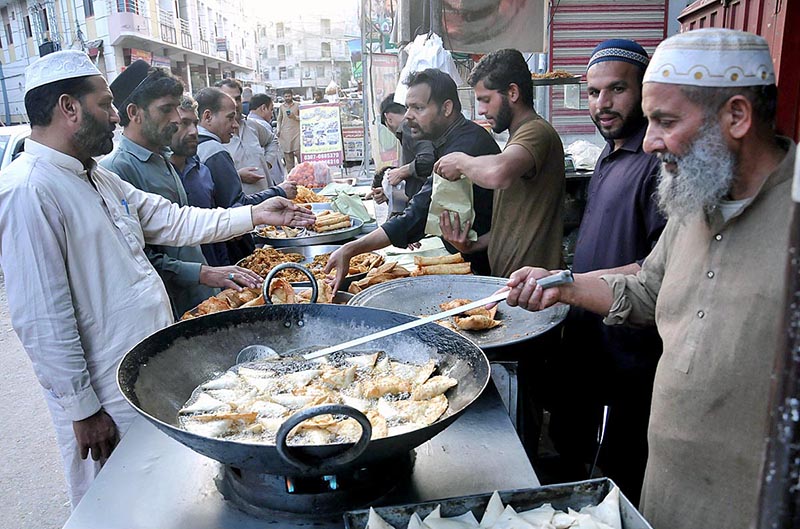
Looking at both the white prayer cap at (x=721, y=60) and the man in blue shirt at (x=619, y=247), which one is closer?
the white prayer cap at (x=721, y=60)

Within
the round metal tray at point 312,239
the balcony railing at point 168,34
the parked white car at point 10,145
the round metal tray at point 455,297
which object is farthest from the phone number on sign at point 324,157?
the balcony railing at point 168,34

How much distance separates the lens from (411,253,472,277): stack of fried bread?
10.4 ft

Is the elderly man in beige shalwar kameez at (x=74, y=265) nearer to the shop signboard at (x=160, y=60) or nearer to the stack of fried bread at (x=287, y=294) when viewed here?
the stack of fried bread at (x=287, y=294)

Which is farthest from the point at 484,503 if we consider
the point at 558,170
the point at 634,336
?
the point at 558,170

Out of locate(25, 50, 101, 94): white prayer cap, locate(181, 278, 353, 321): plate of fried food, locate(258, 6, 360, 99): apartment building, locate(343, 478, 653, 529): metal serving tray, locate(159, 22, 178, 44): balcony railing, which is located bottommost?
locate(343, 478, 653, 529): metal serving tray

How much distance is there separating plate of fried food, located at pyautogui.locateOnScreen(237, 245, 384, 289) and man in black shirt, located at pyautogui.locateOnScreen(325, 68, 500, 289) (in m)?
0.17

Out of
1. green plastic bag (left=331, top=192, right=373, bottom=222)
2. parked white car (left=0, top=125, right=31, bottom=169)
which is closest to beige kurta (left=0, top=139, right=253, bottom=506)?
green plastic bag (left=331, top=192, right=373, bottom=222)

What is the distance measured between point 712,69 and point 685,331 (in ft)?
2.34

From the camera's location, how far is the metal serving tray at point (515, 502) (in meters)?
1.30

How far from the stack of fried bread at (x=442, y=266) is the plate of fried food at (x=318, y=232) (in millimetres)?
1042

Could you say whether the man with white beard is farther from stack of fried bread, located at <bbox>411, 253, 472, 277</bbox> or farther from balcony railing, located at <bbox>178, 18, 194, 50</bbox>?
balcony railing, located at <bbox>178, 18, 194, 50</bbox>

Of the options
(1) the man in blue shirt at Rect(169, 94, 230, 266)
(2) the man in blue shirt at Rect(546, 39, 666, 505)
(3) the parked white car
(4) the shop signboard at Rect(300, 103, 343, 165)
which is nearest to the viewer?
(2) the man in blue shirt at Rect(546, 39, 666, 505)

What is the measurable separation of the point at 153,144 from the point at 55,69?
120 centimetres

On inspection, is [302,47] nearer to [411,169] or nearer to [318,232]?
[411,169]
